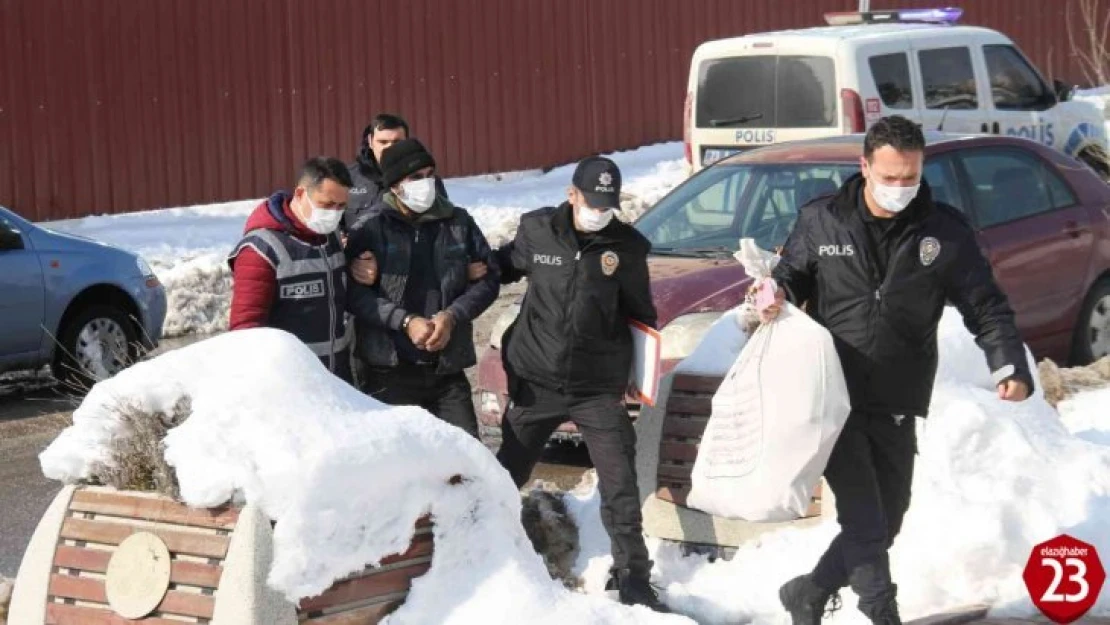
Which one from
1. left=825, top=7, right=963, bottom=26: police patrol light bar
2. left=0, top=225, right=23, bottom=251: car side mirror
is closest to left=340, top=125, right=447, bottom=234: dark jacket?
left=0, top=225, right=23, bottom=251: car side mirror

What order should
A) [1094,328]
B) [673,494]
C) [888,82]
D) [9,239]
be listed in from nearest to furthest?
[673,494]
[1094,328]
[9,239]
[888,82]

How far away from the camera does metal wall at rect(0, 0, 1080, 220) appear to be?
702 inches

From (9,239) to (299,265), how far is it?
6.00 metres

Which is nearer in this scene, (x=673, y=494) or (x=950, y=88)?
(x=673, y=494)

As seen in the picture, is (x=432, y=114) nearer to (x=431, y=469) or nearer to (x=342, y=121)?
Result: (x=342, y=121)

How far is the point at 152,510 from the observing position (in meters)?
5.01

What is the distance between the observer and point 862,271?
5781 mm

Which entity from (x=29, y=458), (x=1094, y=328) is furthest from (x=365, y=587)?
(x=1094, y=328)

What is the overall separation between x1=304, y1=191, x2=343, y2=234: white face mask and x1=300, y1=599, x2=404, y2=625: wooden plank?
1718mm

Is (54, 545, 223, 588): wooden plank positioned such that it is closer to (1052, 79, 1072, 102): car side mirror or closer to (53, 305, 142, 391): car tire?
(53, 305, 142, 391): car tire

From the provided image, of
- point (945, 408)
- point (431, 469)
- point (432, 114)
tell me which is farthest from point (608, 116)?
point (431, 469)

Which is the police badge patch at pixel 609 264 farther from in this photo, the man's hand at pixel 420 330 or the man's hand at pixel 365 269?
the man's hand at pixel 365 269

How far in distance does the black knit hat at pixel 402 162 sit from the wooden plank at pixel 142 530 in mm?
1981

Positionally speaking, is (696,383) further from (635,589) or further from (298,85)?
(298,85)
